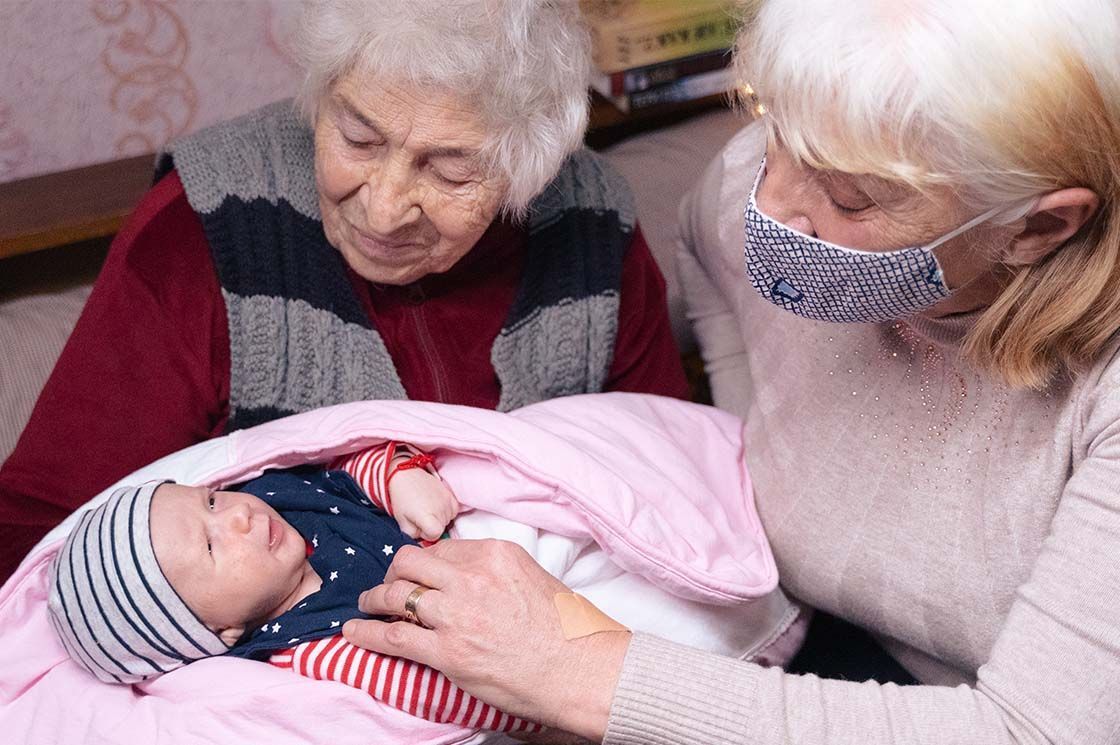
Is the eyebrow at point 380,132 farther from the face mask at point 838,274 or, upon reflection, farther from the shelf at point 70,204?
the shelf at point 70,204

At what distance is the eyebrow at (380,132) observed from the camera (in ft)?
5.05

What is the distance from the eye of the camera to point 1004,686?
1210 millimetres

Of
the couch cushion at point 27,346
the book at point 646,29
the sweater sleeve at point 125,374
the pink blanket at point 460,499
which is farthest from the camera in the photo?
the book at point 646,29

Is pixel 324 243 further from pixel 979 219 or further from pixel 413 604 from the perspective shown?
pixel 979 219

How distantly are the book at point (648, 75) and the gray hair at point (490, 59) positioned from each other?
84cm

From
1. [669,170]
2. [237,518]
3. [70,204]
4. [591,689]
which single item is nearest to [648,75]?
[669,170]

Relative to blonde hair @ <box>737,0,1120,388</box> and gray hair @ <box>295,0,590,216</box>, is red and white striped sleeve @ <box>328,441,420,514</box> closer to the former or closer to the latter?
gray hair @ <box>295,0,590,216</box>

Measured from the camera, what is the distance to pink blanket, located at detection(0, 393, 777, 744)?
136cm

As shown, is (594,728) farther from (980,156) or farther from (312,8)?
(312,8)

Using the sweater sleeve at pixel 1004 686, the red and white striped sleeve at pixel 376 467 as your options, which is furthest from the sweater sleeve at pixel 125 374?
the sweater sleeve at pixel 1004 686

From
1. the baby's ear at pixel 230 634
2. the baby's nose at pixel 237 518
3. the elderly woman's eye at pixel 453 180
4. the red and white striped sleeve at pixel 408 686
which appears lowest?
the red and white striped sleeve at pixel 408 686

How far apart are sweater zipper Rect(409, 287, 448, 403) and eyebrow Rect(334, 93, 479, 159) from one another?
0.31m

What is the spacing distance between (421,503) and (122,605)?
1.34 ft

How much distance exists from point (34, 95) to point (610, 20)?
121cm
